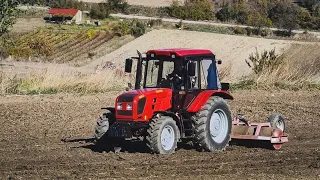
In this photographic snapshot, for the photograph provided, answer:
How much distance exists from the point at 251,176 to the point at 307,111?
914 centimetres

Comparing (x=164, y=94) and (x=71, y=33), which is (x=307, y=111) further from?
(x=71, y=33)

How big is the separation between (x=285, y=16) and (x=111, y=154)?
Answer: 74266 millimetres

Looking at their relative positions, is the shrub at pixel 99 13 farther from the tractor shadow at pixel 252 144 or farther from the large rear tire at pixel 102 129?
the large rear tire at pixel 102 129

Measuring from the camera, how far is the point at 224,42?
194ft

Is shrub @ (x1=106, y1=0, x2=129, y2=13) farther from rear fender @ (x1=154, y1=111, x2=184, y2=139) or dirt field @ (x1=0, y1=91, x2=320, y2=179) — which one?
rear fender @ (x1=154, y1=111, x2=184, y2=139)

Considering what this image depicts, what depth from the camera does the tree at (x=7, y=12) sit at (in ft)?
109

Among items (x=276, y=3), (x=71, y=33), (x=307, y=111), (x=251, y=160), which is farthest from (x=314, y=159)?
(x=276, y=3)

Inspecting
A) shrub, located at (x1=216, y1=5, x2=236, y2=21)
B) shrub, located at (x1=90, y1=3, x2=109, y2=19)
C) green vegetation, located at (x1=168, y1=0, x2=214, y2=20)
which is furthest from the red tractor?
shrub, located at (x1=216, y1=5, x2=236, y2=21)

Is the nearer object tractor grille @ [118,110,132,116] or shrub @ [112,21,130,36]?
tractor grille @ [118,110,132,116]

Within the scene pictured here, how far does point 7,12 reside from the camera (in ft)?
109

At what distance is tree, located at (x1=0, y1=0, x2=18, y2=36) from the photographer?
33312mm

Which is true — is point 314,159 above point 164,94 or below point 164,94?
below

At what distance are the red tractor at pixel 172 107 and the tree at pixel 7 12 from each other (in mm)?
21876

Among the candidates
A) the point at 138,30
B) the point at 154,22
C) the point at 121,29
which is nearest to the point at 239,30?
the point at 154,22
